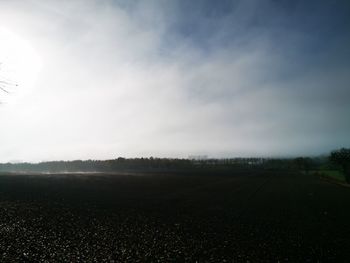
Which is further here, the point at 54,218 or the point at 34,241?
the point at 54,218

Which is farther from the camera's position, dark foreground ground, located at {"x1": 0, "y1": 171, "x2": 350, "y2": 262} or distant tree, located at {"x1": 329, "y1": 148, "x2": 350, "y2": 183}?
distant tree, located at {"x1": 329, "y1": 148, "x2": 350, "y2": 183}

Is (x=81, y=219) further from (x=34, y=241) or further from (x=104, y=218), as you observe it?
(x=34, y=241)

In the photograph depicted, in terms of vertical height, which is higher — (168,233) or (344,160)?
(344,160)

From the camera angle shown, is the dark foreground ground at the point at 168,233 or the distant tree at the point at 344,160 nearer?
the dark foreground ground at the point at 168,233

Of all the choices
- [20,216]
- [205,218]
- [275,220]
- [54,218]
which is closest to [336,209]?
[275,220]

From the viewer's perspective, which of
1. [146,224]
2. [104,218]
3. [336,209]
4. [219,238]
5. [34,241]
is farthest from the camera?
[336,209]

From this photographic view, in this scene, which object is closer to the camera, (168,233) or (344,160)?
(168,233)

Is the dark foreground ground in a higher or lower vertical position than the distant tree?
lower

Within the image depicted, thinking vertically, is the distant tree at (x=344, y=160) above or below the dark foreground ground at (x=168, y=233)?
above

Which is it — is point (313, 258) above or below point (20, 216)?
below

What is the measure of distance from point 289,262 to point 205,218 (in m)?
9.75

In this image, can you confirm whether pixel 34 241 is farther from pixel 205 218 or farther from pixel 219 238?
pixel 205 218

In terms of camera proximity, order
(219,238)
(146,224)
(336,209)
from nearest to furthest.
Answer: (219,238), (146,224), (336,209)

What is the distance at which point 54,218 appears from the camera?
1989cm
